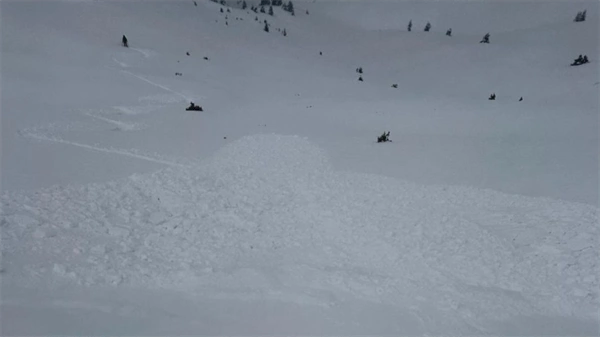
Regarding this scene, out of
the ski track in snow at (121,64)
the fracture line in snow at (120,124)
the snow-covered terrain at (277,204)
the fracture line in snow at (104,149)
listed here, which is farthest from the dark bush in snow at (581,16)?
the fracture line in snow at (104,149)

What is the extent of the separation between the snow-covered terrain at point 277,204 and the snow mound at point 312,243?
0.03m

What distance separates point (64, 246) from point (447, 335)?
465 cm

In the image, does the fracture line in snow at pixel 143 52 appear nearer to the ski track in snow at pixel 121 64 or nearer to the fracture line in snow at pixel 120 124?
the ski track in snow at pixel 121 64

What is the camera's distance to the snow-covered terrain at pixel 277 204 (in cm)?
485

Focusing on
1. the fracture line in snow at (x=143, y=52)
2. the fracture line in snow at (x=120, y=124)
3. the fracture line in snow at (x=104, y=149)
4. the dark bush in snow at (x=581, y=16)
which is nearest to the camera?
the fracture line in snow at (x=104, y=149)

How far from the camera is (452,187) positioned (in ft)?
29.4

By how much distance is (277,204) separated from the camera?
7738mm

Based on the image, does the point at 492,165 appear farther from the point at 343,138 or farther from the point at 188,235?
the point at 188,235

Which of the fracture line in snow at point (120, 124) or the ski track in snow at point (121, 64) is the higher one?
the ski track in snow at point (121, 64)

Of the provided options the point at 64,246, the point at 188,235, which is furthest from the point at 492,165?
the point at 64,246

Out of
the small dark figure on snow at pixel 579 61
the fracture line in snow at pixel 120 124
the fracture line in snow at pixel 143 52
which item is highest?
the small dark figure on snow at pixel 579 61

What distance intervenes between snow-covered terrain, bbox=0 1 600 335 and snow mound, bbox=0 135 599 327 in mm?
31

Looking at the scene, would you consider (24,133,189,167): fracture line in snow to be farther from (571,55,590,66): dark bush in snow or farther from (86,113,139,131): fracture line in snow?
(571,55,590,66): dark bush in snow

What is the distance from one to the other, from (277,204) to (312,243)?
4.82ft
